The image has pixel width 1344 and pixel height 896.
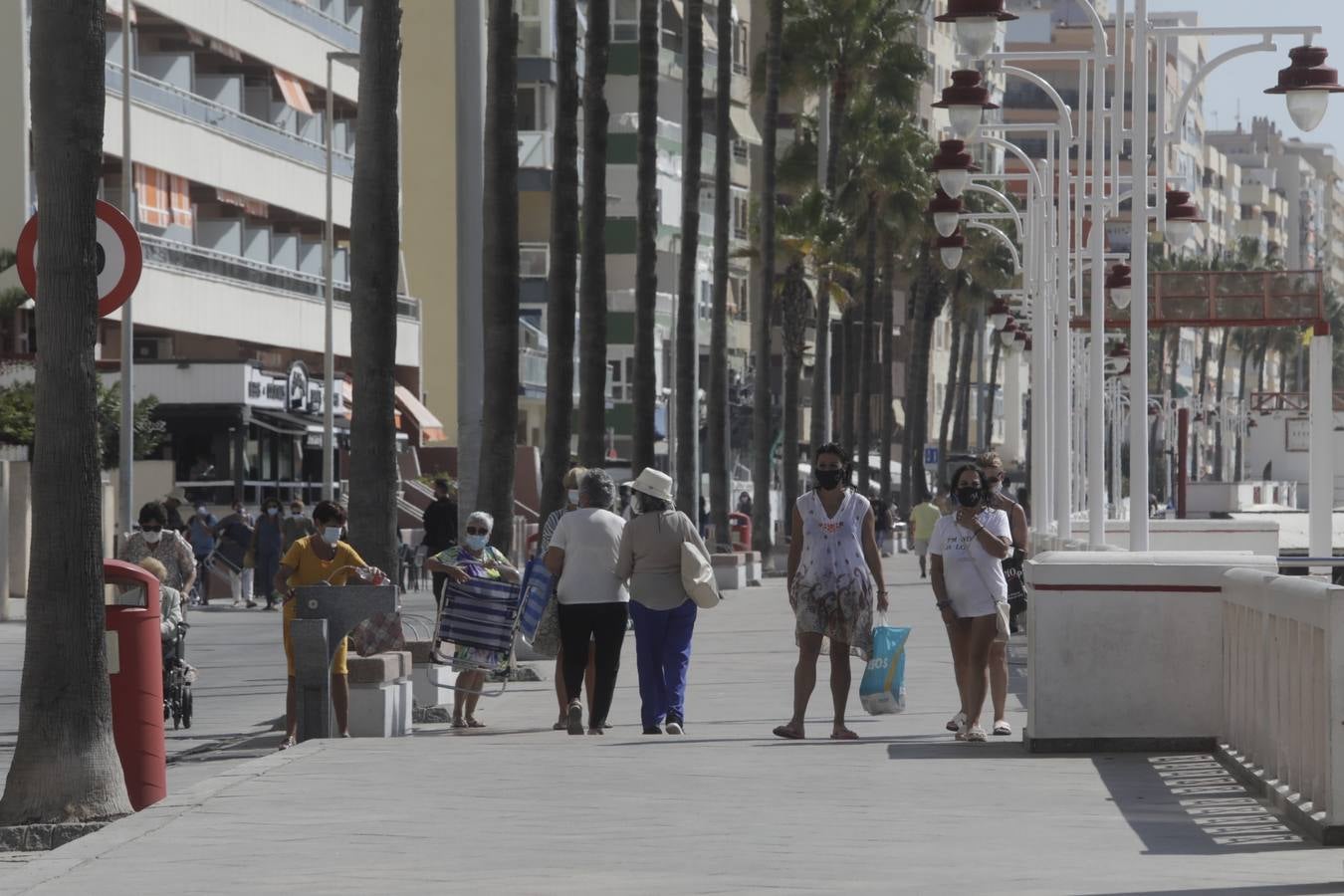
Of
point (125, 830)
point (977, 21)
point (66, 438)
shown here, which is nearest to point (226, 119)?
point (977, 21)

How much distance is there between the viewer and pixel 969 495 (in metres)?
15.8

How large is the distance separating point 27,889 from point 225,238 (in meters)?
51.2

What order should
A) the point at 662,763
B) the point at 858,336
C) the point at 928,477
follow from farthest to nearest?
the point at 928,477 < the point at 858,336 < the point at 662,763

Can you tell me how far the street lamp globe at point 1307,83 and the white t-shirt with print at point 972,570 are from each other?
5.04 metres

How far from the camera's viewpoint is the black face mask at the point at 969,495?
51.7ft

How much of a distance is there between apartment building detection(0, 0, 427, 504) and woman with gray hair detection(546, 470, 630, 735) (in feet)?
104

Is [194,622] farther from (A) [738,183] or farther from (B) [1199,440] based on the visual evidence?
(B) [1199,440]

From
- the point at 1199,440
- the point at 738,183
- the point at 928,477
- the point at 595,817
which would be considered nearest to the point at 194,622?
the point at 595,817

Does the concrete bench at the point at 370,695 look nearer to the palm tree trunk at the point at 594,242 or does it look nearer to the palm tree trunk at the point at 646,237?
the palm tree trunk at the point at 594,242

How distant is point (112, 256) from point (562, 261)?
59.9ft

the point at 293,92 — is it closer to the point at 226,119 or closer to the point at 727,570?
the point at 226,119

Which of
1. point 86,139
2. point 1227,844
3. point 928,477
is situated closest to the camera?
point 1227,844

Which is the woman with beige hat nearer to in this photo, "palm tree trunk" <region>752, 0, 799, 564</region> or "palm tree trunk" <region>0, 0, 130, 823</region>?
"palm tree trunk" <region>0, 0, 130, 823</region>

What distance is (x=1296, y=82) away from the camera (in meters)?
19.0
